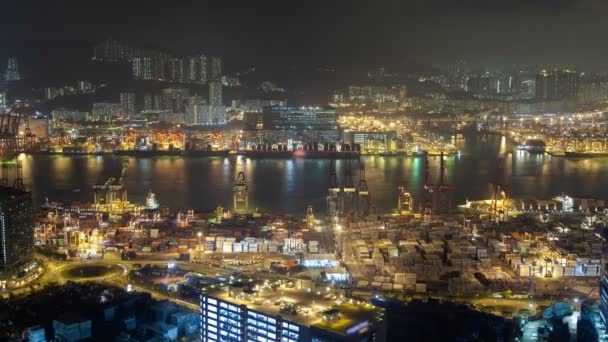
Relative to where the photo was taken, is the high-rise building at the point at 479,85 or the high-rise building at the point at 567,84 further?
the high-rise building at the point at 479,85

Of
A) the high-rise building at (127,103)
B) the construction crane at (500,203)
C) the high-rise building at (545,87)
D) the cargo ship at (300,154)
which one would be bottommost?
the construction crane at (500,203)

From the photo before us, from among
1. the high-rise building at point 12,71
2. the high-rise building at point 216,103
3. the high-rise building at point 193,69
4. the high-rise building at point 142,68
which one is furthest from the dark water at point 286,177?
the high-rise building at point 193,69

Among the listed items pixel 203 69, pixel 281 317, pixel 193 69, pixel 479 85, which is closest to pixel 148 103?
pixel 193 69

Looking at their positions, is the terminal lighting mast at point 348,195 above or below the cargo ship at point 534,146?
below

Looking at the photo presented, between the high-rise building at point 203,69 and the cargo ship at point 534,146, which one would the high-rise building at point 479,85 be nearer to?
the high-rise building at point 203,69

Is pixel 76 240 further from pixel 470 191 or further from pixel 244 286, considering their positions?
pixel 470 191
